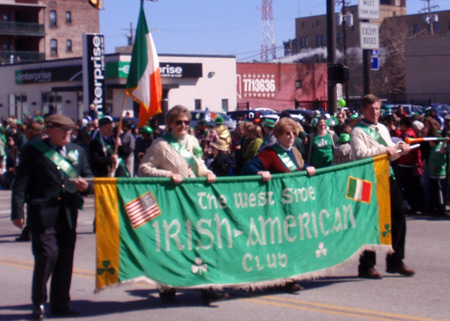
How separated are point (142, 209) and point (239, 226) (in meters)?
1.00

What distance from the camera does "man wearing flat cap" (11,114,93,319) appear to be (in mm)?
6574

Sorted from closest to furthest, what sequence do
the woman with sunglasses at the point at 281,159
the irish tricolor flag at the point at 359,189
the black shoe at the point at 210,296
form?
the black shoe at the point at 210,296 → the woman with sunglasses at the point at 281,159 → the irish tricolor flag at the point at 359,189

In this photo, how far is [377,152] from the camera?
8008 mm

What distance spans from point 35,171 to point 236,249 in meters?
1.99

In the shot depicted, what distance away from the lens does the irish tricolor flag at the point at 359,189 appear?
7.93 metres

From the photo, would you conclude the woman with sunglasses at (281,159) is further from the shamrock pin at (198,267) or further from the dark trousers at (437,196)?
the dark trousers at (437,196)

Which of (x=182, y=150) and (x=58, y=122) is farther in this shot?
(x=182, y=150)

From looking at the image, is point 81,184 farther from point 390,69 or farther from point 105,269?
point 390,69

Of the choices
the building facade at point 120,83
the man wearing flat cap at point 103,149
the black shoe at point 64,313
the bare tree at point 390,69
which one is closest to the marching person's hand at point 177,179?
the black shoe at point 64,313

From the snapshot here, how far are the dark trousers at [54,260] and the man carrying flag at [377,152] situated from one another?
3185 millimetres

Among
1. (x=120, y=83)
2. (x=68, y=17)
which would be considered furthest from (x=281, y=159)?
(x=68, y=17)

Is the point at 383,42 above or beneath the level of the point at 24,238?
above

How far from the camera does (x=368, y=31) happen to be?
18328 millimetres

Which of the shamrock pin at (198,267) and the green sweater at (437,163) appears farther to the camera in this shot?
the green sweater at (437,163)
